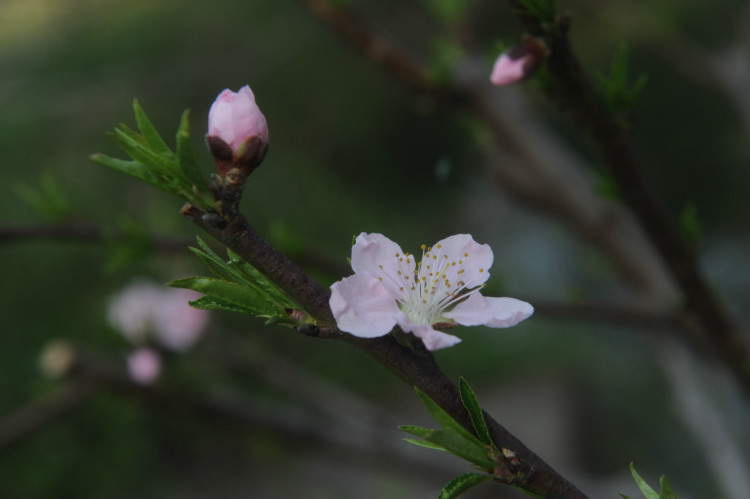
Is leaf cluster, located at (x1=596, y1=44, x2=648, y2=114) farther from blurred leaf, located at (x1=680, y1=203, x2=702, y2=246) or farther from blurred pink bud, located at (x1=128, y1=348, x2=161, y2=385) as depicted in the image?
blurred pink bud, located at (x1=128, y1=348, x2=161, y2=385)

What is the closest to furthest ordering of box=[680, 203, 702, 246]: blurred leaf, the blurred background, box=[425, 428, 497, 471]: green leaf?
box=[425, 428, 497, 471]: green leaf < box=[680, 203, 702, 246]: blurred leaf < the blurred background

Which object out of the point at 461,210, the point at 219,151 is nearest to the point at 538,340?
the point at 461,210

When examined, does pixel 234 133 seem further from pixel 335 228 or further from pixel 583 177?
pixel 335 228

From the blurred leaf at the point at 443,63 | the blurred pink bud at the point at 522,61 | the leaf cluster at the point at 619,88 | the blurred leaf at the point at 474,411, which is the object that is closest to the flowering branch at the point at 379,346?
the blurred leaf at the point at 474,411

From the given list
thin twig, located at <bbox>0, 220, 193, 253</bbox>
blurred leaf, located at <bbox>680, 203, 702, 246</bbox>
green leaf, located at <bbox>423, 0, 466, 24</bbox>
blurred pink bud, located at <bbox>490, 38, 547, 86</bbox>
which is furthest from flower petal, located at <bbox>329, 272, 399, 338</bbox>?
green leaf, located at <bbox>423, 0, 466, 24</bbox>

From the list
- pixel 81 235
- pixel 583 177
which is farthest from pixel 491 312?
pixel 583 177
